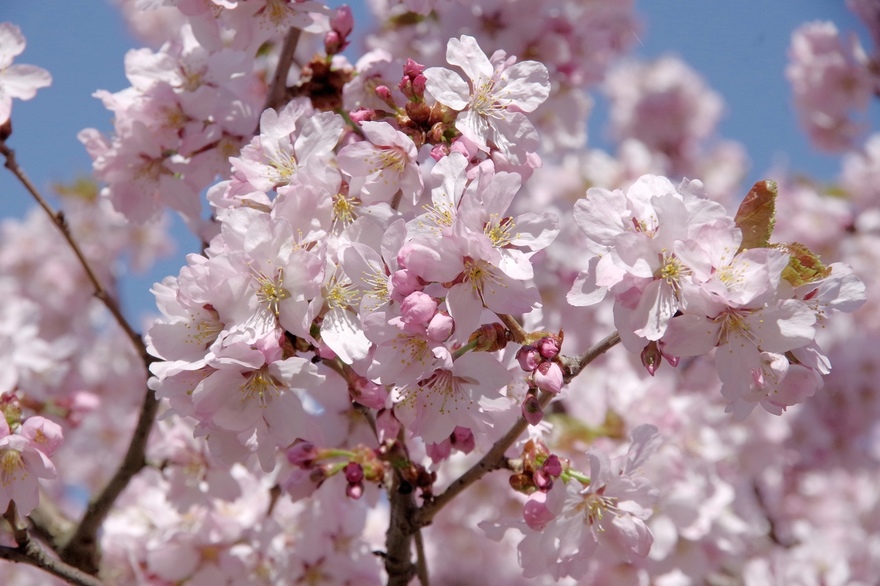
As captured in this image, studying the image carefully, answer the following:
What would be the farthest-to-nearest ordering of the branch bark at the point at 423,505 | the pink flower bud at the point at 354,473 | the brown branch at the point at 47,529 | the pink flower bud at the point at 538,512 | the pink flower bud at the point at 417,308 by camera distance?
the brown branch at the point at 47,529 → the pink flower bud at the point at 354,473 → the pink flower bud at the point at 538,512 → the branch bark at the point at 423,505 → the pink flower bud at the point at 417,308

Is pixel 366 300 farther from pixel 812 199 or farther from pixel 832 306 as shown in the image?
pixel 812 199

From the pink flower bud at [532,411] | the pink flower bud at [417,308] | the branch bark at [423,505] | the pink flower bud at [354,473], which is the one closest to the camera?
the pink flower bud at [417,308]

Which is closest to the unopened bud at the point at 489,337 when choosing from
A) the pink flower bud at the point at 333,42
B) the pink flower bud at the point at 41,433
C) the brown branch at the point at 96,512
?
the pink flower bud at the point at 41,433

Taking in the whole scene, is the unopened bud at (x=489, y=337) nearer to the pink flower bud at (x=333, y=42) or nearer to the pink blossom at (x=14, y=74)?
the pink flower bud at (x=333, y=42)

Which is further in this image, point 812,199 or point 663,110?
point 663,110

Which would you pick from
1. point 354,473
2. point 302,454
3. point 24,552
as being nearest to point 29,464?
point 24,552

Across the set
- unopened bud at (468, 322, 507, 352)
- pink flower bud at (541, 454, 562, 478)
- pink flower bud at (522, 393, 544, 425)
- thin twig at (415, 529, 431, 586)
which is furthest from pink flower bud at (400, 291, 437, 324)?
thin twig at (415, 529, 431, 586)

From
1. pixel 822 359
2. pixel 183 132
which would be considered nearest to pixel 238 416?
pixel 183 132

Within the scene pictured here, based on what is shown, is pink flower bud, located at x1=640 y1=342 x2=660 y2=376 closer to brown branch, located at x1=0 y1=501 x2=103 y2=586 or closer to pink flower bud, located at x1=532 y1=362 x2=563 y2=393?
pink flower bud, located at x1=532 y1=362 x2=563 y2=393
